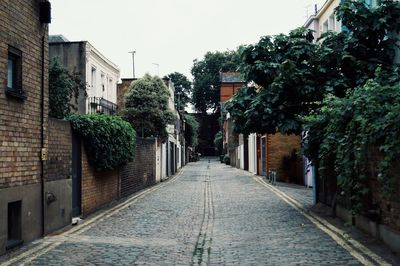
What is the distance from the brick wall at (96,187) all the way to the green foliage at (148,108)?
41.0 ft

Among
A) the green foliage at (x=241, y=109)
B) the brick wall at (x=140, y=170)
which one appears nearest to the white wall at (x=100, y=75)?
the brick wall at (x=140, y=170)

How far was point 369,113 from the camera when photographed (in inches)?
344

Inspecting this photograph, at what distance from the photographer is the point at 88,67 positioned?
87.6 feet

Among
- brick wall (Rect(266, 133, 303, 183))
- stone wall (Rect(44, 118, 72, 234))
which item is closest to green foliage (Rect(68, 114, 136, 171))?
stone wall (Rect(44, 118, 72, 234))

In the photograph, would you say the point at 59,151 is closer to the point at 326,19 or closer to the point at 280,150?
the point at 326,19

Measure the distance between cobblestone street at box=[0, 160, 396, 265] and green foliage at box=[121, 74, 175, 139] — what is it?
14515 millimetres

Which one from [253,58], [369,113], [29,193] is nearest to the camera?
[369,113]

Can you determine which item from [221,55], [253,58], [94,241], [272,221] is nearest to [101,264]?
[94,241]

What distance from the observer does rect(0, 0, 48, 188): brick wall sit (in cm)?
851

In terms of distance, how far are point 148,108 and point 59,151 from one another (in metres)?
19.2

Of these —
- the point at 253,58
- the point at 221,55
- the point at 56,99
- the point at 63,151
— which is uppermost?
the point at 221,55

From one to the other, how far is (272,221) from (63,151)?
17.5 ft

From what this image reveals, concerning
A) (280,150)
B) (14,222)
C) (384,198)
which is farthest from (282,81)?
(280,150)

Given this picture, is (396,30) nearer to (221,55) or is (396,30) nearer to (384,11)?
(384,11)
